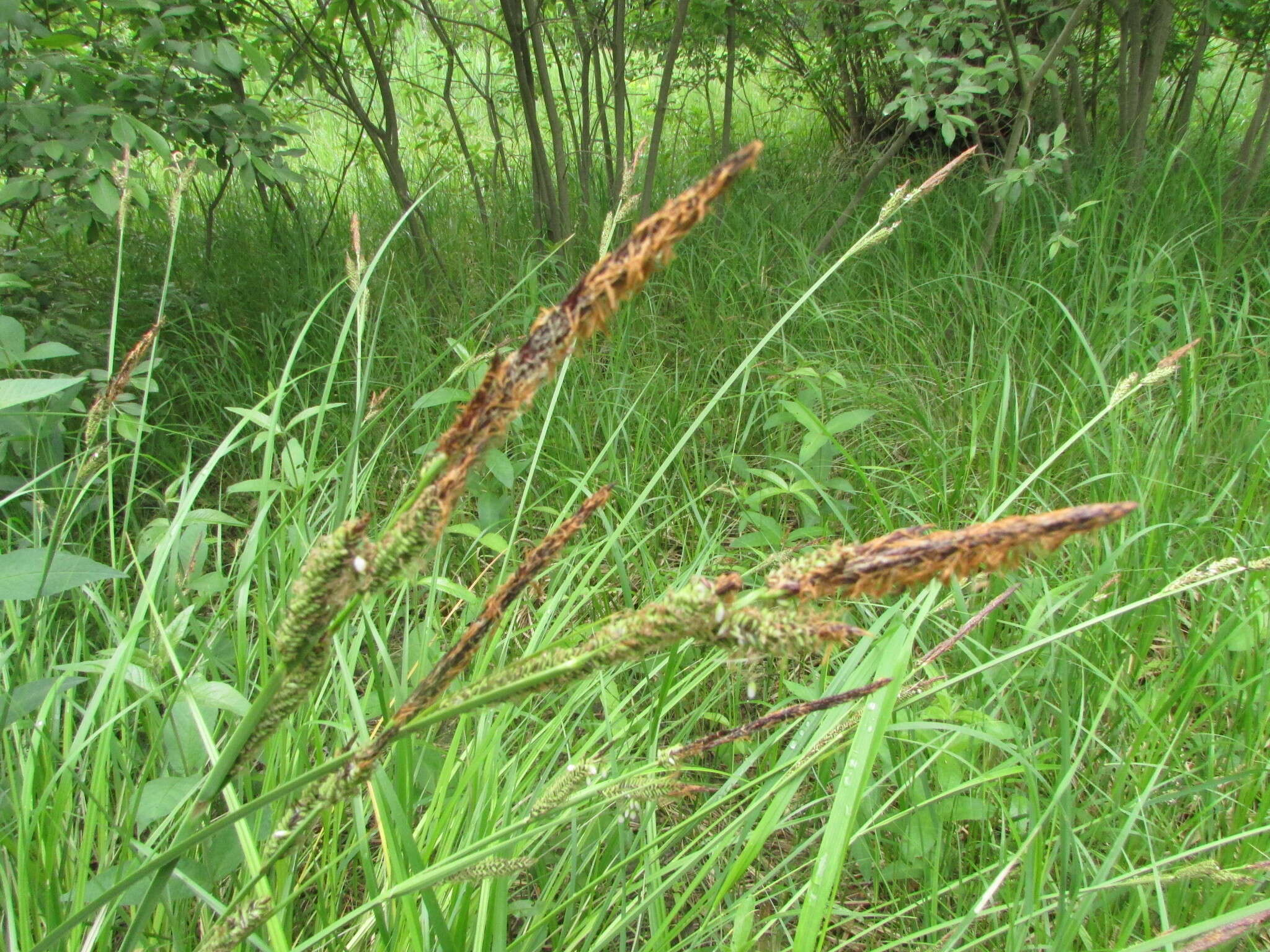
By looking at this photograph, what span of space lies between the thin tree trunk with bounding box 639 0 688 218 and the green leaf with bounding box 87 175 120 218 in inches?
67.0

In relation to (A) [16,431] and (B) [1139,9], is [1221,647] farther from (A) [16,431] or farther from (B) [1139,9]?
(B) [1139,9]

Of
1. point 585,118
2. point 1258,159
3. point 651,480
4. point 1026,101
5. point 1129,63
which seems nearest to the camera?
point 651,480

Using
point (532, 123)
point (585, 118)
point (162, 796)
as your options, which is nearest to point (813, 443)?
point (162, 796)

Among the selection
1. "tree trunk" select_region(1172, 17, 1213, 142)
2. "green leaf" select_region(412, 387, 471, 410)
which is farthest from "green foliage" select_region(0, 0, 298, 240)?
"tree trunk" select_region(1172, 17, 1213, 142)

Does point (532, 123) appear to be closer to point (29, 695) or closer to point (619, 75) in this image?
point (619, 75)

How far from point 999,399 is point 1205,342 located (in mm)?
659

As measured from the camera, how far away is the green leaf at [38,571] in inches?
34.4

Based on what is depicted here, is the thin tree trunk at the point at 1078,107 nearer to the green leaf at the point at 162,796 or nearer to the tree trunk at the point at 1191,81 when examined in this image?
the tree trunk at the point at 1191,81

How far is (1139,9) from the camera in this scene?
3184 millimetres

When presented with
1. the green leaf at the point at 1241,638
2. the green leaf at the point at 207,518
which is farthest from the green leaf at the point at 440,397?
the green leaf at the point at 1241,638

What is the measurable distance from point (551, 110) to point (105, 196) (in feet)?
5.96

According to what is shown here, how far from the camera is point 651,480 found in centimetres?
156

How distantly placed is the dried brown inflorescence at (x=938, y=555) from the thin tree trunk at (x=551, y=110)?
10.3 ft

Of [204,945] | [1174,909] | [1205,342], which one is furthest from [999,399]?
[204,945]
